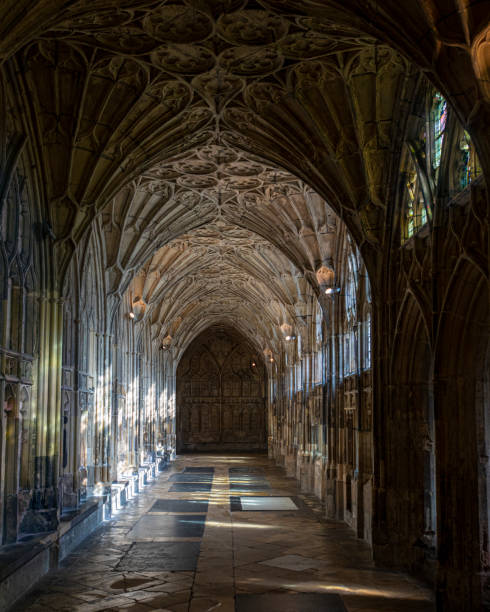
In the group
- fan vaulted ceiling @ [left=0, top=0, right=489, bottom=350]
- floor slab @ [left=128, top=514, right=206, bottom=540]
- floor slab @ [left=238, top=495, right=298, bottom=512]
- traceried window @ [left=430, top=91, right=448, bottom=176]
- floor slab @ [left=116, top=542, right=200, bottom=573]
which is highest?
fan vaulted ceiling @ [left=0, top=0, right=489, bottom=350]

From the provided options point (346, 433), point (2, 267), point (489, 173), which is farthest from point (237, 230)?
point (489, 173)

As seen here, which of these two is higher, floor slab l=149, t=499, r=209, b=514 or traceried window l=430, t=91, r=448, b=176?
traceried window l=430, t=91, r=448, b=176

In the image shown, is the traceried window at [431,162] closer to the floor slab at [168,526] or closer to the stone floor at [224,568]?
the stone floor at [224,568]

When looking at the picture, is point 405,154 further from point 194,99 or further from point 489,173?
point 489,173

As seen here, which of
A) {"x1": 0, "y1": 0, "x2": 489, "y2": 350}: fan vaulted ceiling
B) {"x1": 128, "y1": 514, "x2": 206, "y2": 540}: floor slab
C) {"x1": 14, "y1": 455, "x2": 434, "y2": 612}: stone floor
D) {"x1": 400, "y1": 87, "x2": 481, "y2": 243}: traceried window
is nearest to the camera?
{"x1": 0, "y1": 0, "x2": 489, "y2": 350}: fan vaulted ceiling

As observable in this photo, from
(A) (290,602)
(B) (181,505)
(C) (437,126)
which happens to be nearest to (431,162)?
(C) (437,126)

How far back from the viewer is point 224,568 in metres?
11.9

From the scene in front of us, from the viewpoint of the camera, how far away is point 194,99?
1440 centimetres

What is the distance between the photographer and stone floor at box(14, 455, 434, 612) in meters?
9.77

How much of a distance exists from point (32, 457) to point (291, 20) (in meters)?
8.88

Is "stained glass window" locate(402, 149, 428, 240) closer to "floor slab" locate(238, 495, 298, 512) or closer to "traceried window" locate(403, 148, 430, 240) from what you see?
"traceried window" locate(403, 148, 430, 240)

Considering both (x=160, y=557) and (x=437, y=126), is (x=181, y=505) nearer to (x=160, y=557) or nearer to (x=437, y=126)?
(x=160, y=557)

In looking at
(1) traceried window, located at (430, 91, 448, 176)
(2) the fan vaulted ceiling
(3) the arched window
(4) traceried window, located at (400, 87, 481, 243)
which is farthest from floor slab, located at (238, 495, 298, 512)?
(3) the arched window

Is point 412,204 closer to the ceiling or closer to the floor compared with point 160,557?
closer to the ceiling
